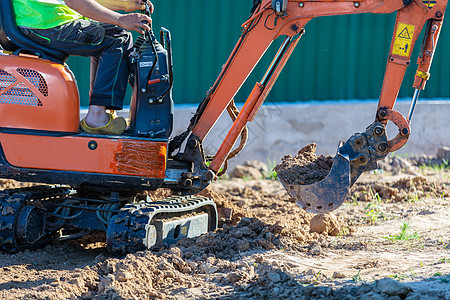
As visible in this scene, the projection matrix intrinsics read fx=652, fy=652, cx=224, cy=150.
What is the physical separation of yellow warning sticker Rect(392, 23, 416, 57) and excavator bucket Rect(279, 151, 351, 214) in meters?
0.88

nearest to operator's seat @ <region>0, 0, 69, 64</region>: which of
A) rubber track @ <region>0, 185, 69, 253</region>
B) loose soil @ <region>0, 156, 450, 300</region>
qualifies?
rubber track @ <region>0, 185, 69, 253</region>

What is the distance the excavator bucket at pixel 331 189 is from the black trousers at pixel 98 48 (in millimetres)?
1528

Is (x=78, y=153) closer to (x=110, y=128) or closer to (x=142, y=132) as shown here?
(x=110, y=128)

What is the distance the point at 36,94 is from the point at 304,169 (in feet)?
6.70

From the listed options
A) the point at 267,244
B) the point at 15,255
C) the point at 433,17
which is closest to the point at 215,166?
the point at 267,244

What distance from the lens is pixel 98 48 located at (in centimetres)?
468

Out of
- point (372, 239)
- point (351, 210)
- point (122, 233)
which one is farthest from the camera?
point (351, 210)

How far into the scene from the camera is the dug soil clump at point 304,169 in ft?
16.0

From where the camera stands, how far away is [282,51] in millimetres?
4973

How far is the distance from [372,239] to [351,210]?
1199 millimetres

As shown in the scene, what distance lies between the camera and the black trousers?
15.1 ft

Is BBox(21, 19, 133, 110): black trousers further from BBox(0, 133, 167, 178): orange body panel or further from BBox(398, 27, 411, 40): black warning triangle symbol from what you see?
BBox(398, 27, 411, 40): black warning triangle symbol

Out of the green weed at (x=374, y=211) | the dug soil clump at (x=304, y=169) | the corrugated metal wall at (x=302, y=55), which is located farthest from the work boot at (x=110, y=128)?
the corrugated metal wall at (x=302, y=55)

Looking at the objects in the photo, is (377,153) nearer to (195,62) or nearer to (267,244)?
(267,244)
